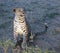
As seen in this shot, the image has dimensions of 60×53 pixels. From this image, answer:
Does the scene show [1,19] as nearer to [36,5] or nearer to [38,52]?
[36,5]

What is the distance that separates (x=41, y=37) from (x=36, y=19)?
1.10 meters

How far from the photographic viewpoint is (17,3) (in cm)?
991

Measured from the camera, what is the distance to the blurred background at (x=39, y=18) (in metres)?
7.61

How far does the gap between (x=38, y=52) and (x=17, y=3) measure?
14.3 feet

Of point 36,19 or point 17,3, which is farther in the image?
point 17,3

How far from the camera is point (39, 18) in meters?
8.87

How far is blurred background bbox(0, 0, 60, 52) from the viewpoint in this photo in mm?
7607

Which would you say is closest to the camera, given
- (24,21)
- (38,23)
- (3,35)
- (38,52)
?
(38,52)

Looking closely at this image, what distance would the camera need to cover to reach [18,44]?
23.3 feet

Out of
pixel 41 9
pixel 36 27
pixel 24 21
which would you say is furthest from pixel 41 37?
pixel 41 9

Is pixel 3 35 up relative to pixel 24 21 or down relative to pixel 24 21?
down

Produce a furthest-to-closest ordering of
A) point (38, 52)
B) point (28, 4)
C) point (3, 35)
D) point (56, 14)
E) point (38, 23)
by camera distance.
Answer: point (28, 4)
point (56, 14)
point (38, 23)
point (3, 35)
point (38, 52)

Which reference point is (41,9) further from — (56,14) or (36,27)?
(36,27)

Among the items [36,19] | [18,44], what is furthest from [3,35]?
[36,19]
